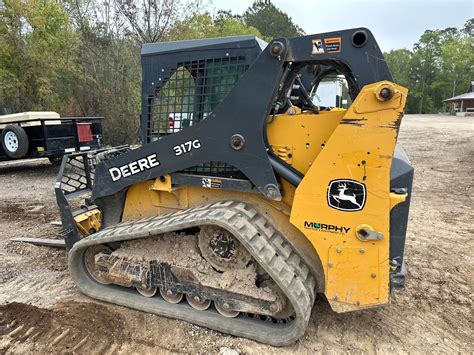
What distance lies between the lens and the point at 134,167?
3531 mm

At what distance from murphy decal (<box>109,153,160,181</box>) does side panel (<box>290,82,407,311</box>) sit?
1.33 meters

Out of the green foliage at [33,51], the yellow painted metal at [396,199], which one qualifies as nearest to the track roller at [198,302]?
the yellow painted metal at [396,199]

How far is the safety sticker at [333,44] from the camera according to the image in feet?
9.11

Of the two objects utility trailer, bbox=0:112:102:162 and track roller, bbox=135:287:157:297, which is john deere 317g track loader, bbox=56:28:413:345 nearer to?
track roller, bbox=135:287:157:297

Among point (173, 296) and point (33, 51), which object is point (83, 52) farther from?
point (173, 296)

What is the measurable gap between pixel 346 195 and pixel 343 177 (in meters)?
0.14

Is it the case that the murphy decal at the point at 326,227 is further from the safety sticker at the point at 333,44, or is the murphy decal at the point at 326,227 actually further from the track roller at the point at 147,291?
the track roller at the point at 147,291

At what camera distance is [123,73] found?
52.1ft

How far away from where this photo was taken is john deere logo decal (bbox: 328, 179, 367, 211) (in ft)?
9.21

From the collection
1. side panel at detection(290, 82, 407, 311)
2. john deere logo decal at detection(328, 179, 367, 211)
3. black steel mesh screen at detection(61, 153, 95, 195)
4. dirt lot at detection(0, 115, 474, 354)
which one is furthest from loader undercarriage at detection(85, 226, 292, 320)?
→ black steel mesh screen at detection(61, 153, 95, 195)

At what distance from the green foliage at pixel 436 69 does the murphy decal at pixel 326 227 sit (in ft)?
211

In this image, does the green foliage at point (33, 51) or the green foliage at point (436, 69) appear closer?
the green foliage at point (33, 51)

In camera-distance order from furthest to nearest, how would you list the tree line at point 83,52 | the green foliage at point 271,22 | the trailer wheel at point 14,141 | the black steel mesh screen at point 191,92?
the green foliage at point 271,22, the tree line at point 83,52, the trailer wheel at point 14,141, the black steel mesh screen at point 191,92

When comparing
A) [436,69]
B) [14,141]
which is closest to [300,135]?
[14,141]
